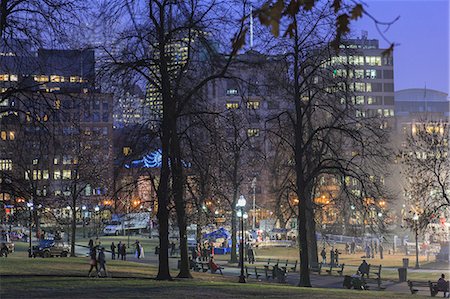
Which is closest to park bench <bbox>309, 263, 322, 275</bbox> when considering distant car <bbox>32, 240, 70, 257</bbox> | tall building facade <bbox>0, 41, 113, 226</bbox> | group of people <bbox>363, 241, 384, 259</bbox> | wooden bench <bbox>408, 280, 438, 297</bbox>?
wooden bench <bbox>408, 280, 438, 297</bbox>

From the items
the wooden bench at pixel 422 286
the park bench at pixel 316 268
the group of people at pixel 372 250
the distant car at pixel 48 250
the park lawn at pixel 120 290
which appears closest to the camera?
the park lawn at pixel 120 290

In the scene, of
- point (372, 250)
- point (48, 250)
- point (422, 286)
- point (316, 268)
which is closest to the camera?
point (422, 286)

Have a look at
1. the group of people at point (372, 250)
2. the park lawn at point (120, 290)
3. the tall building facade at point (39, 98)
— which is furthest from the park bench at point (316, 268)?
the tall building facade at point (39, 98)

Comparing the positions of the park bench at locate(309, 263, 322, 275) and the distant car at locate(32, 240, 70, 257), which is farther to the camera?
the distant car at locate(32, 240, 70, 257)

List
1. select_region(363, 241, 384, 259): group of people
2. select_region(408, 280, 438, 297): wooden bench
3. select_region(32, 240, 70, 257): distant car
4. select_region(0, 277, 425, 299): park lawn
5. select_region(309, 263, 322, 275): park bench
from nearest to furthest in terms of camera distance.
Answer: select_region(0, 277, 425, 299): park lawn
select_region(408, 280, 438, 297): wooden bench
select_region(309, 263, 322, 275): park bench
select_region(32, 240, 70, 257): distant car
select_region(363, 241, 384, 259): group of people

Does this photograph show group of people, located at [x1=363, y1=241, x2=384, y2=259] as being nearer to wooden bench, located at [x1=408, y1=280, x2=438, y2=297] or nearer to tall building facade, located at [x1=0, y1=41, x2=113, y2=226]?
wooden bench, located at [x1=408, y1=280, x2=438, y2=297]

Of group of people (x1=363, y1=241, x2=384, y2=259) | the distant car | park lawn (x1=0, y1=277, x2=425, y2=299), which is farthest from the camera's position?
group of people (x1=363, y1=241, x2=384, y2=259)

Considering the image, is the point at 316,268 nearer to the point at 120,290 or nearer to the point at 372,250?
the point at 372,250

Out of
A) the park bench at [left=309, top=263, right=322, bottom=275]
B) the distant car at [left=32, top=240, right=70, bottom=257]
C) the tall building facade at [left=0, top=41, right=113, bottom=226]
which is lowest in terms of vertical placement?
the park bench at [left=309, top=263, right=322, bottom=275]

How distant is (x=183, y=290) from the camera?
914 inches

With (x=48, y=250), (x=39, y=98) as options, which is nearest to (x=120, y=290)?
(x=39, y=98)

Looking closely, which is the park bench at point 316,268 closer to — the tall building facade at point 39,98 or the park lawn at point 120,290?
the park lawn at point 120,290

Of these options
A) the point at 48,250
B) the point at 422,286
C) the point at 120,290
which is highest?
the point at 120,290

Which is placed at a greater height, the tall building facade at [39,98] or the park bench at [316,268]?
the tall building facade at [39,98]
